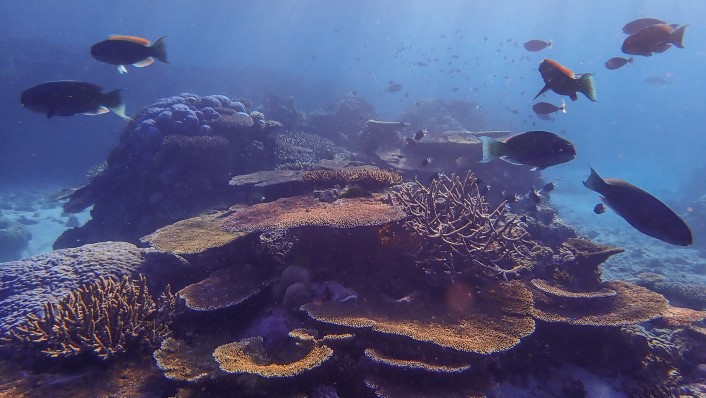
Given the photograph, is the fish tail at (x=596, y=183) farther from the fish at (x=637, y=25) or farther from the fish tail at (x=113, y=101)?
the fish tail at (x=113, y=101)

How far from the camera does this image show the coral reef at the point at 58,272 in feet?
14.1

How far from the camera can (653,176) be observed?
182 feet

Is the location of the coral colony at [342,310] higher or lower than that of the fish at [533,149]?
lower

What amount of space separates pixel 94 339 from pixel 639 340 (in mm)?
6045

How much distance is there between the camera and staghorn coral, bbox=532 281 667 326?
12.9ft

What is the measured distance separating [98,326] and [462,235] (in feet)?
13.7

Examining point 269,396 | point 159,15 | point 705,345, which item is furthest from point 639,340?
point 159,15

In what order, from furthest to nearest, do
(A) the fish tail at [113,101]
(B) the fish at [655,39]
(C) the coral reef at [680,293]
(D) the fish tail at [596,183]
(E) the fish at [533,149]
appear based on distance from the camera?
(C) the coral reef at [680,293]
(B) the fish at [655,39]
(A) the fish tail at [113,101]
(E) the fish at [533,149]
(D) the fish tail at [596,183]

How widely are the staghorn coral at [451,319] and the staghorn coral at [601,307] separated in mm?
440

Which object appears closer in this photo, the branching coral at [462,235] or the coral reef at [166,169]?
the branching coral at [462,235]

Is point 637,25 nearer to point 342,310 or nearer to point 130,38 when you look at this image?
point 342,310

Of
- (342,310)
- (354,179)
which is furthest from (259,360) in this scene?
(354,179)

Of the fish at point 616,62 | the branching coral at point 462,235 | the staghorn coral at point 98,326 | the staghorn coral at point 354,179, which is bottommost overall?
the staghorn coral at point 98,326

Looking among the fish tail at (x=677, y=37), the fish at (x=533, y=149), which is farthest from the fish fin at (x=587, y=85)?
the fish tail at (x=677, y=37)
